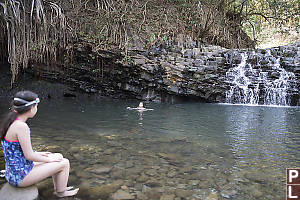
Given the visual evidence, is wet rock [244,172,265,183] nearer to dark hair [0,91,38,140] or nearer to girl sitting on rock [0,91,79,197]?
girl sitting on rock [0,91,79,197]

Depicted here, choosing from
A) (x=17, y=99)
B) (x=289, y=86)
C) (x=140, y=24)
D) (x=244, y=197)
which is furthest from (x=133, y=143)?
(x=289, y=86)

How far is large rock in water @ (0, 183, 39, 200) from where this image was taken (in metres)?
2.13

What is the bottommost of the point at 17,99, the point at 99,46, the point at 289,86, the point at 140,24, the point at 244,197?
the point at 244,197

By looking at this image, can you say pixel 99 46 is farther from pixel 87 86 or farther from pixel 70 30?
pixel 87 86

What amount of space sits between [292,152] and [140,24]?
10357 millimetres

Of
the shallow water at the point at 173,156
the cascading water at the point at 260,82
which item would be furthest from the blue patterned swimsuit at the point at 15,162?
the cascading water at the point at 260,82

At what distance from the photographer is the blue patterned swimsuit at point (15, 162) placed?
2150 millimetres

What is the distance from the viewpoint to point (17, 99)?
2088 millimetres

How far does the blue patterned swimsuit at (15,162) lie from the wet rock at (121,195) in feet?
3.17

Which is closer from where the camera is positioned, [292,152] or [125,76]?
[292,152]

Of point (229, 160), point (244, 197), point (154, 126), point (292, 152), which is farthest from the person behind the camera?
point (154, 126)

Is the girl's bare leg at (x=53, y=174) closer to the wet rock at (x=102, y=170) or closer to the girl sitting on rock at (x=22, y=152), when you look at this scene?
the girl sitting on rock at (x=22, y=152)
